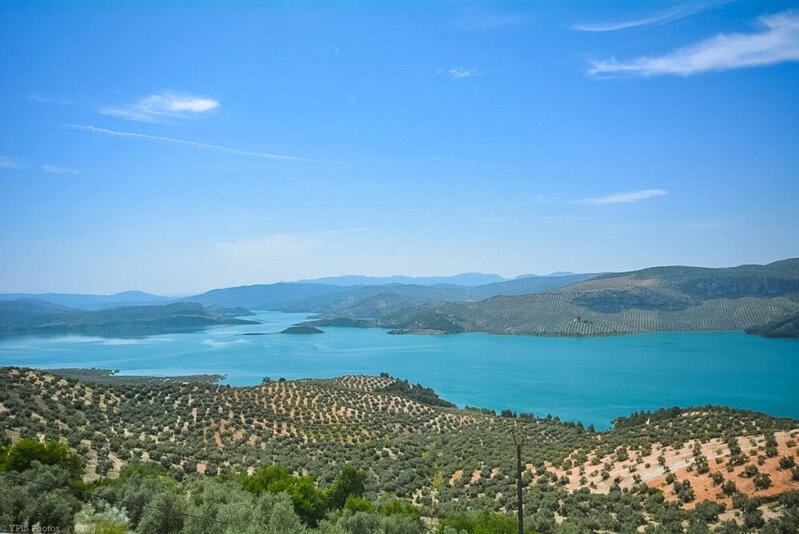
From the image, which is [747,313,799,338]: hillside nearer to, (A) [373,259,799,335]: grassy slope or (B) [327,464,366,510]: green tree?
(A) [373,259,799,335]: grassy slope

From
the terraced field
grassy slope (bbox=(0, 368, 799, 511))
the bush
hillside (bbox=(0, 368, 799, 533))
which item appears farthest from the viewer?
the terraced field

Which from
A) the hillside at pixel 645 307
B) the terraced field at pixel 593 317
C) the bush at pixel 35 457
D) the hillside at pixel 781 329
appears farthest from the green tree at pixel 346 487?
the hillside at pixel 645 307

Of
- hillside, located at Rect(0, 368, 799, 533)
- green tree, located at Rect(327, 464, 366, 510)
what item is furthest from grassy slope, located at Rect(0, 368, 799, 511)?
green tree, located at Rect(327, 464, 366, 510)

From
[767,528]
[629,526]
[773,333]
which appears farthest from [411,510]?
[773,333]

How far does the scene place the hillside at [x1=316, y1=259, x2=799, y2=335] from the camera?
495ft

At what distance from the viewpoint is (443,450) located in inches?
1180

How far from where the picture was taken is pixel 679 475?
60.2 feet

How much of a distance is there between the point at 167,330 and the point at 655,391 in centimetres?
18169

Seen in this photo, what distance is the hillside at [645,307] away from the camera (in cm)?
15100

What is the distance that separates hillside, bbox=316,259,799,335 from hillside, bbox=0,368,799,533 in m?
125

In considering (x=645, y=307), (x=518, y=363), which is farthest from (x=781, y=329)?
(x=518, y=363)

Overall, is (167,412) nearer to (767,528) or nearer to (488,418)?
(488,418)

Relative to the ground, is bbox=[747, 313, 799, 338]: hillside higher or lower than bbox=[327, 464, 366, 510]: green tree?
lower

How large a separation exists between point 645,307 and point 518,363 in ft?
291
